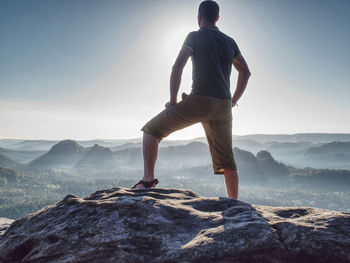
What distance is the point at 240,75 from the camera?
569 centimetres

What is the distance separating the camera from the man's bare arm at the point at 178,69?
4.62m

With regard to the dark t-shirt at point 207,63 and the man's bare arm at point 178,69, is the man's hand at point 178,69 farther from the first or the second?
the dark t-shirt at point 207,63

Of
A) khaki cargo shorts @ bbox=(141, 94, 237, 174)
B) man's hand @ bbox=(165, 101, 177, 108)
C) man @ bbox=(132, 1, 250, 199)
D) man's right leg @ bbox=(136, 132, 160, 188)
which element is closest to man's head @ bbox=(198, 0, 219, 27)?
man @ bbox=(132, 1, 250, 199)

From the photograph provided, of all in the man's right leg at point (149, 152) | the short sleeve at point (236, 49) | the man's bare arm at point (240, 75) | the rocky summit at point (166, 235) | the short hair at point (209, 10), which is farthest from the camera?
the man's bare arm at point (240, 75)

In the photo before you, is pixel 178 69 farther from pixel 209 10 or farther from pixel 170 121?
pixel 209 10

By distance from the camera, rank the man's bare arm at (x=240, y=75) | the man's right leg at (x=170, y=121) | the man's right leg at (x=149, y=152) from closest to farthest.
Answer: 1. the man's right leg at (x=170, y=121)
2. the man's right leg at (x=149, y=152)
3. the man's bare arm at (x=240, y=75)

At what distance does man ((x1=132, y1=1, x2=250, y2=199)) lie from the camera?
15.1 ft

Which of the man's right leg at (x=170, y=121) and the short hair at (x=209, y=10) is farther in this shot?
the short hair at (x=209, y=10)

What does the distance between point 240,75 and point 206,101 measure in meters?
1.71

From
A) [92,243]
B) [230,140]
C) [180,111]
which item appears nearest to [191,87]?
[180,111]

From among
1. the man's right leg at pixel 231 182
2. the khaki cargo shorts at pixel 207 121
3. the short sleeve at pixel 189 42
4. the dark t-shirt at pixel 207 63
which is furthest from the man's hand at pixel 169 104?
the man's right leg at pixel 231 182

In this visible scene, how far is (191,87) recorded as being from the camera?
4789 millimetres

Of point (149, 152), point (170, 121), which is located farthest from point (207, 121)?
point (149, 152)

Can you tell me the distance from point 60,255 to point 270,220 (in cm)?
274
